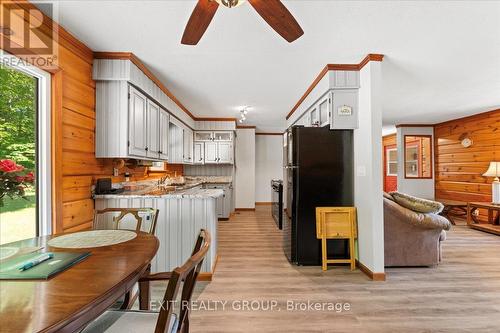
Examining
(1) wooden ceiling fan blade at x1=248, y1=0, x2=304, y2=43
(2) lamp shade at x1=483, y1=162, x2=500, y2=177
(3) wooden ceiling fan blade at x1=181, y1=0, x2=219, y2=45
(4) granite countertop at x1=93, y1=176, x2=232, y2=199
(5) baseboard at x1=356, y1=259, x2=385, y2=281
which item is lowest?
(5) baseboard at x1=356, y1=259, x2=385, y2=281

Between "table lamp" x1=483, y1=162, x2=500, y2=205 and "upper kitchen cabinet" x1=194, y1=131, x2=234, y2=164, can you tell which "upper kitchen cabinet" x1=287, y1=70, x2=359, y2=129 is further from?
"table lamp" x1=483, y1=162, x2=500, y2=205

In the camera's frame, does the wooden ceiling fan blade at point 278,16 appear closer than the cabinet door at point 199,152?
Yes

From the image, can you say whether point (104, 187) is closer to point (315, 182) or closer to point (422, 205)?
point (315, 182)

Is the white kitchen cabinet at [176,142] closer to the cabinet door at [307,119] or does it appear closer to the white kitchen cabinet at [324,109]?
the cabinet door at [307,119]

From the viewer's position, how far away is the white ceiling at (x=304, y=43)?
1927 mm

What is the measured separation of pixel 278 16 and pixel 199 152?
15.7ft

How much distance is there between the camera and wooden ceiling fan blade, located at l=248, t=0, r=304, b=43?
1408 mm

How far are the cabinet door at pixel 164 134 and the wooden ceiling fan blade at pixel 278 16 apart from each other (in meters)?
2.55

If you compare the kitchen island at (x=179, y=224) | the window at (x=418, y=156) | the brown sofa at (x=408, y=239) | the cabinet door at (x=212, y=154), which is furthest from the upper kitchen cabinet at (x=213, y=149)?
the window at (x=418, y=156)


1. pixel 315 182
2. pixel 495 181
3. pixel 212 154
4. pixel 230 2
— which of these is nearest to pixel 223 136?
pixel 212 154

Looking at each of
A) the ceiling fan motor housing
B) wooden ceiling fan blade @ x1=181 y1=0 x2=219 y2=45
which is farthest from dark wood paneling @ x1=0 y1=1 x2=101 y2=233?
the ceiling fan motor housing

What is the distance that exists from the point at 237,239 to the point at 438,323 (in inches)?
112

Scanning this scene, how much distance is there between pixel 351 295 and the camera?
237cm

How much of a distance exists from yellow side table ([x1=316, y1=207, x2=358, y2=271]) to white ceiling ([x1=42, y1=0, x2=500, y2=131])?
178 centimetres
